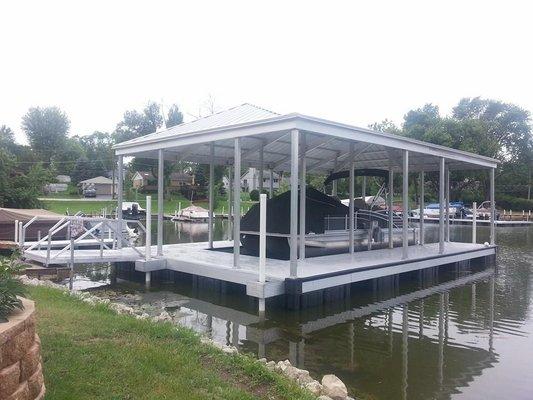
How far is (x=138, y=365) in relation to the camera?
471cm

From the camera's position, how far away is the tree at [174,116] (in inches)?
2251

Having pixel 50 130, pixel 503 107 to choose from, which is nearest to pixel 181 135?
pixel 503 107

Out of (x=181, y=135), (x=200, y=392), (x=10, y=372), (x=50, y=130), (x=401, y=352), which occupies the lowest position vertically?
(x=401, y=352)

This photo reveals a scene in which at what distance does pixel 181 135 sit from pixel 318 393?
26.9 ft

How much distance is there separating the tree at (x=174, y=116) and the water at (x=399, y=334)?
47.7 m

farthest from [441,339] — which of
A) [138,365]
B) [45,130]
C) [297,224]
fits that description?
[45,130]

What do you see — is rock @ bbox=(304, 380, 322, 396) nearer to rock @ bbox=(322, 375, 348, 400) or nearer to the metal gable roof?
rock @ bbox=(322, 375, 348, 400)

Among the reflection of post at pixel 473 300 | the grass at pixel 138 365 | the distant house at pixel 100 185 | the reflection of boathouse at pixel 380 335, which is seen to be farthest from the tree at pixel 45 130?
the grass at pixel 138 365

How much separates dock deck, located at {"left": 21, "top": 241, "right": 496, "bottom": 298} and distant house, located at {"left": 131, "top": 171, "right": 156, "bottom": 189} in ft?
149

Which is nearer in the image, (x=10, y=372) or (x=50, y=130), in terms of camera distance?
(x=10, y=372)

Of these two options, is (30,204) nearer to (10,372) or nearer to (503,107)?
(10,372)

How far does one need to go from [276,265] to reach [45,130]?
65.9 m

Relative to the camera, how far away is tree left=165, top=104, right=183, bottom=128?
188ft

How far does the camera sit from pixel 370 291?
11.7 m
